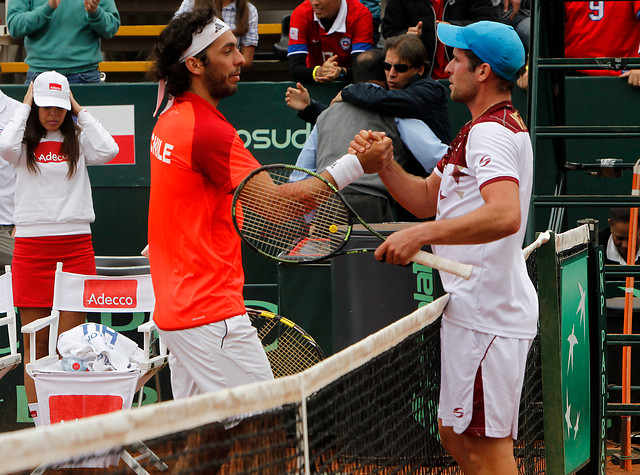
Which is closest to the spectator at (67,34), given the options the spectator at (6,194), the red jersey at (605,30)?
the spectator at (6,194)

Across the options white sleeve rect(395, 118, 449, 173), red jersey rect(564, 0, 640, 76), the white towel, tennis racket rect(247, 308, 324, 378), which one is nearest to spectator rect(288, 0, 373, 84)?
red jersey rect(564, 0, 640, 76)

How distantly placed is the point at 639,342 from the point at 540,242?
104 cm

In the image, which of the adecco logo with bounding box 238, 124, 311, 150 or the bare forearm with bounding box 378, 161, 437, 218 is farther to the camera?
the adecco logo with bounding box 238, 124, 311, 150

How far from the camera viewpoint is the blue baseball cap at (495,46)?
9.87 feet

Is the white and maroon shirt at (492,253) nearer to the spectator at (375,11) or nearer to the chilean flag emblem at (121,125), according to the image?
the chilean flag emblem at (121,125)

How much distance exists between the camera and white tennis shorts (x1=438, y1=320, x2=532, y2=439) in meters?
2.93

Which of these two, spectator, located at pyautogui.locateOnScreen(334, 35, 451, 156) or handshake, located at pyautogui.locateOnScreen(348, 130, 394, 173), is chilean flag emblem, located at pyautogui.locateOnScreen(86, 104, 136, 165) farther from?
handshake, located at pyautogui.locateOnScreen(348, 130, 394, 173)

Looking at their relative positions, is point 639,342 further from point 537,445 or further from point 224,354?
point 224,354

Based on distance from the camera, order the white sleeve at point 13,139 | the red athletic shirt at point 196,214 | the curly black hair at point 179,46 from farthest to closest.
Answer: the white sleeve at point 13,139 → the curly black hair at point 179,46 → the red athletic shirt at point 196,214

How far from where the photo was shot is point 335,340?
4.66 m

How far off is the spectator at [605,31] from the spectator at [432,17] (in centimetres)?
64

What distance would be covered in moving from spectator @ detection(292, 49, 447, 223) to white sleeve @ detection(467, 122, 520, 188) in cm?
205

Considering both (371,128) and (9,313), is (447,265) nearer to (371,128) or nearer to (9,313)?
(371,128)

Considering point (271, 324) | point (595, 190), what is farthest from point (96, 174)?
point (595, 190)
